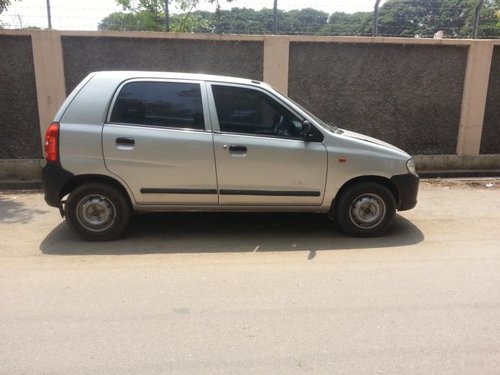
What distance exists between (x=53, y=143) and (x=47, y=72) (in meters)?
3.54

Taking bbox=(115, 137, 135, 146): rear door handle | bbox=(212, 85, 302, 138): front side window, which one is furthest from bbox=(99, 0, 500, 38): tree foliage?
bbox=(115, 137, 135, 146): rear door handle

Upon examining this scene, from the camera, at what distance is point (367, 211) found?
17.7ft

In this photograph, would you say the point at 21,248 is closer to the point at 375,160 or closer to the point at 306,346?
the point at 306,346

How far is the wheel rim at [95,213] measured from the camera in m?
5.13

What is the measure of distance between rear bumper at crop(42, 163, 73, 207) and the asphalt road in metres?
0.57

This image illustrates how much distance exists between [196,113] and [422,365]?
3329mm

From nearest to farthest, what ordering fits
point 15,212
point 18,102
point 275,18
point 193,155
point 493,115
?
1. point 193,155
2. point 15,212
3. point 18,102
4. point 275,18
5. point 493,115

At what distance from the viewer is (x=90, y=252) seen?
16.1ft

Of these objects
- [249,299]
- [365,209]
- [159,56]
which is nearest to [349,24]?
[159,56]

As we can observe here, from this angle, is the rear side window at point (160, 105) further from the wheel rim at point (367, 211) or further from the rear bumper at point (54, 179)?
the wheel rim at point (367, 211)

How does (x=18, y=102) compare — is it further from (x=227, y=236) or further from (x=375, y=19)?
(x=375, y=19)

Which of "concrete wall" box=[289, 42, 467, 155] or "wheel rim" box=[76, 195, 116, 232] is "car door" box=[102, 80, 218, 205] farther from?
"concrete wall" box=[289, 42, 467, 155]

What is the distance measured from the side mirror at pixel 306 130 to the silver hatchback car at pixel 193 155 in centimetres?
1

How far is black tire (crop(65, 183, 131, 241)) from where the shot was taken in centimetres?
508
